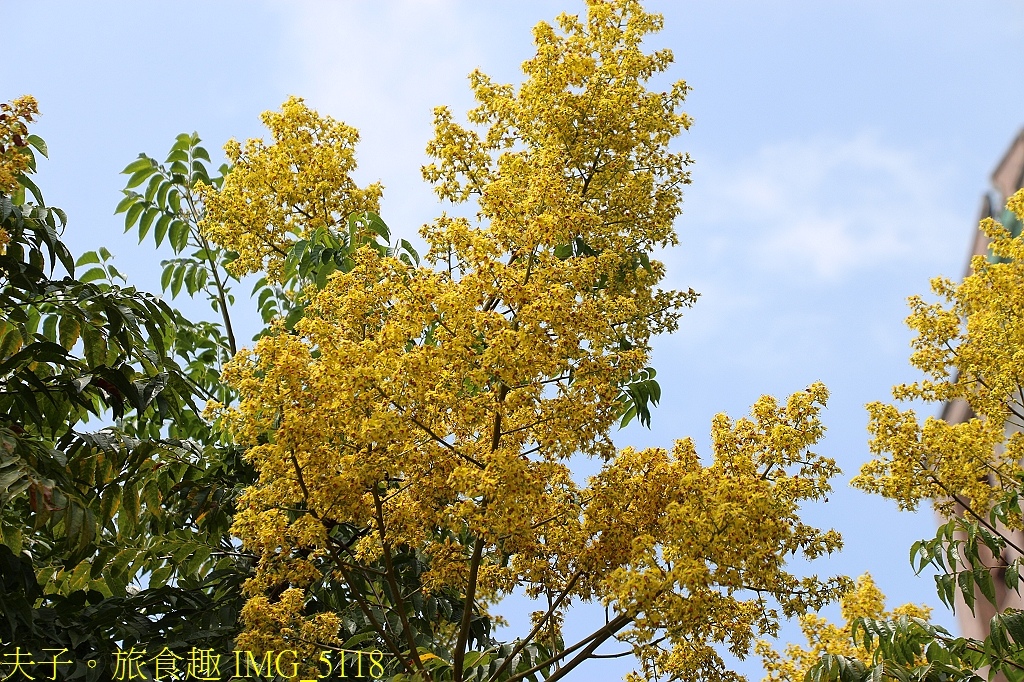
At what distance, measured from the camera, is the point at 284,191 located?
5.00m

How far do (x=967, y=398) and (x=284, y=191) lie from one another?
378cm

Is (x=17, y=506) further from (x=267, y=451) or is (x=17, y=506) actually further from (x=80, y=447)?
(x=267, y=451)

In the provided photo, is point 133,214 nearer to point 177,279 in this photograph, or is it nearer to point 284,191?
point 177,279

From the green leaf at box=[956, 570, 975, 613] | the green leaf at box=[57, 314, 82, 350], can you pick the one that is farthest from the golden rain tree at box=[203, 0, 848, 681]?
the green leaf at box=[956, 570, 975, 613]

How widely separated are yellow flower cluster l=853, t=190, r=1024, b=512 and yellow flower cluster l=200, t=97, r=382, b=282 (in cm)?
291

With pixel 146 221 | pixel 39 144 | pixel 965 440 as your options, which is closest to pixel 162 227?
pixel 146 221

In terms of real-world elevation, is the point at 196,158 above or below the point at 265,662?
above

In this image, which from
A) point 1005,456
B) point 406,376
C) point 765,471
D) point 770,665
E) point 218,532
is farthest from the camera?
point 1005,456

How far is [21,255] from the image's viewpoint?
4.41 meters

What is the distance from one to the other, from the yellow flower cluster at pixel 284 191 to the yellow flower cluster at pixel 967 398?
2.91 meters

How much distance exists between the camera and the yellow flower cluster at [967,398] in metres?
5.67

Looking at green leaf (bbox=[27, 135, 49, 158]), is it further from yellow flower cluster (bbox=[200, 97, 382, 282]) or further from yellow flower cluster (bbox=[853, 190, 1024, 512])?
yellow flower cluster (bbox=[853, 190, 1024, 512])

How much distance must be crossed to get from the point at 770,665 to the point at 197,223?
3755 millimetres

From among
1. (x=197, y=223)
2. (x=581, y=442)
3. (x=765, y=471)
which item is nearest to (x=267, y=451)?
(x=581, y=442)
